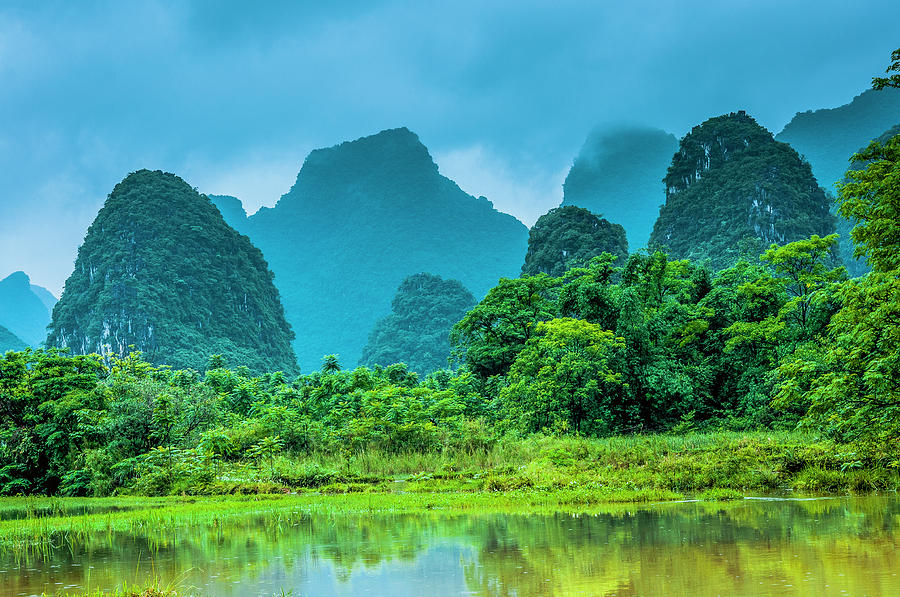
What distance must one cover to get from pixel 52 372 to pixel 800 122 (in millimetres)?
117353

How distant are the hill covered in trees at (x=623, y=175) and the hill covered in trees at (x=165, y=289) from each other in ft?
241

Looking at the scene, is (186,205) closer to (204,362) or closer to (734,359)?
(204,362)

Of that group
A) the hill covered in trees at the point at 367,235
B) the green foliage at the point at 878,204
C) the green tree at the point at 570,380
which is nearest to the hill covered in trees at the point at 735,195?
the green tree at the point at 570,380

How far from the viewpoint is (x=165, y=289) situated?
8325 centimetres

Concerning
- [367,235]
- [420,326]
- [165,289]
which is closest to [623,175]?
[367,235]

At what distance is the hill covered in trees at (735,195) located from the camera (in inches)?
2494

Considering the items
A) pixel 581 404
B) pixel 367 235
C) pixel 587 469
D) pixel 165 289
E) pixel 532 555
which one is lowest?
pixel 532 555

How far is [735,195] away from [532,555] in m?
67.0

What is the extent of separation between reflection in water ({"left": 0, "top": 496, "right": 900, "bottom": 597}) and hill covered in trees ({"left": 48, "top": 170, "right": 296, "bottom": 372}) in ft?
226

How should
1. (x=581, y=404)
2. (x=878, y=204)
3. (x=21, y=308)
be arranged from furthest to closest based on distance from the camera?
1. (x=21, y=308)
2. (x=581, y=404)
3. (x=878, y=204)

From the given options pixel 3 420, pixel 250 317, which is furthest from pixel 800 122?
pixel 3 420

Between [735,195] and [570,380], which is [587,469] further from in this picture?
[735,195]

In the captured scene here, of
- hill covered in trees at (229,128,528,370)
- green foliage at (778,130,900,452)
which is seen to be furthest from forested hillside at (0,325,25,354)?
green foliage at (778,130,900,452)

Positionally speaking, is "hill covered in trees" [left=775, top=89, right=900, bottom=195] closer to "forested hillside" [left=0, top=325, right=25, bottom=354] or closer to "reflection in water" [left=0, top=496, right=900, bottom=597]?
"reflection in water" [left=0, top=496, right=900, bottom=597]
